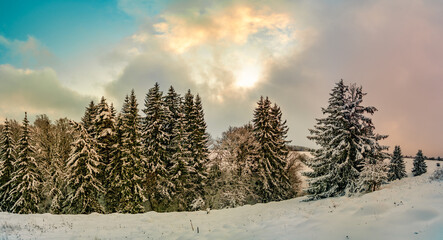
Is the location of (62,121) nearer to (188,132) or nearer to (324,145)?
(188,132)

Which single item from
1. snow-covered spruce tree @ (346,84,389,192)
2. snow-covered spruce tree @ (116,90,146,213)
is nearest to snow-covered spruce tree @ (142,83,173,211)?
snow-covered spruce tree @ (116,90,146,213)

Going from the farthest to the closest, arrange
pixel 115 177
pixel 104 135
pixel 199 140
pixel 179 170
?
pixel 199 140 → pixel 179 170 → pixel 104 135 → pixel 115 177

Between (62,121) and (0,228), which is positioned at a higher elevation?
(62,121)

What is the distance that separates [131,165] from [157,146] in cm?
440

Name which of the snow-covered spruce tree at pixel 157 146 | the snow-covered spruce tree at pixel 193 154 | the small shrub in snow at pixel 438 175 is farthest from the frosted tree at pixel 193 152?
the small shrub in snow at pixel 438 175

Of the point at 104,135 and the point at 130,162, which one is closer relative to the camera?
the point at 130,162

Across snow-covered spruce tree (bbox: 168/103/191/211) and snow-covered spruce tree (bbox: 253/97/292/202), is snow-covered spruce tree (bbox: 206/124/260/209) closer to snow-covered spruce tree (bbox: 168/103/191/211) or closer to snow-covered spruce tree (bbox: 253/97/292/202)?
snow-covered spruce tree (bbox: 253/97/292/202)

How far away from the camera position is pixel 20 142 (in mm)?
30172

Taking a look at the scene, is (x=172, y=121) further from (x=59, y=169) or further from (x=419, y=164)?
(x=419, y=164)

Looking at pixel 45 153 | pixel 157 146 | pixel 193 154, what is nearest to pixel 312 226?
pixel 193 154

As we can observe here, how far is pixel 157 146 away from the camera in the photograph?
3225cm

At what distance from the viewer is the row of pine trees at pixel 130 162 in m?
27.7

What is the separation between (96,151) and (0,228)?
56.9ft

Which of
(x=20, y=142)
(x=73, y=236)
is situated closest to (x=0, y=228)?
(x=73, y=236)
